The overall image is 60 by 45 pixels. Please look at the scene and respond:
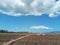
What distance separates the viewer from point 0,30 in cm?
19475
